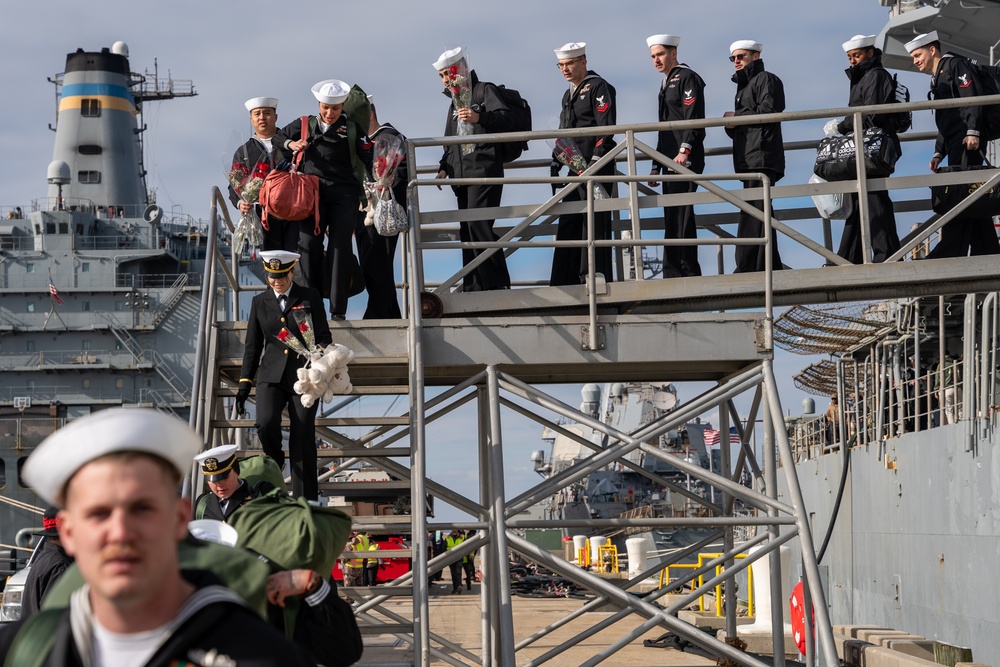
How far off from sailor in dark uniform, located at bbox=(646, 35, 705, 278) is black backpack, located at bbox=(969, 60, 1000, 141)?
216cm

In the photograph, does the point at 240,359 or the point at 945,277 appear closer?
the point at 240,359

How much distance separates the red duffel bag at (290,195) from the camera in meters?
7.93

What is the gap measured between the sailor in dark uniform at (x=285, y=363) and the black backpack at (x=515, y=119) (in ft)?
7.55

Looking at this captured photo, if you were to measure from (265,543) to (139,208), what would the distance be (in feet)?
161

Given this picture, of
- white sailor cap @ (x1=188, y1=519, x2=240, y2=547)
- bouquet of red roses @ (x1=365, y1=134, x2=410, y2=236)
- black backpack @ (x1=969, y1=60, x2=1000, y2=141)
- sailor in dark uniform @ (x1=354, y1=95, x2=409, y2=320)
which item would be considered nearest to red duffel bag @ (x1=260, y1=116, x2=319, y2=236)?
bouquet of red roses @ (x1=365, y1=134, x2=410, y2=236)

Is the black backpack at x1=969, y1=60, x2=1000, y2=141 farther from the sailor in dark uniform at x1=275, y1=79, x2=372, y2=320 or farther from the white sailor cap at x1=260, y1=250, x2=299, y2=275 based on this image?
the white sailor cap at x1=260, y1=250, x2=299, y2=275

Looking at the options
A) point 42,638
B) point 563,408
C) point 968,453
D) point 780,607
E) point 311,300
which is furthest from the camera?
point 968,453

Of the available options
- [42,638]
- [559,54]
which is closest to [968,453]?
[559,54]

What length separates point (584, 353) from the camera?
27.3 ft

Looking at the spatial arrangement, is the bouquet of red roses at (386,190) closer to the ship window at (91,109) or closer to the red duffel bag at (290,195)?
the red duffel bag at (290,195)

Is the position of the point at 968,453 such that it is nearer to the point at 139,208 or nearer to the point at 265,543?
the point at 265,543

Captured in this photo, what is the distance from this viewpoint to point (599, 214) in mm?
9367

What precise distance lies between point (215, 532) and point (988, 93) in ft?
26.4

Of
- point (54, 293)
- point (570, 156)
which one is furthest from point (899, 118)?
point (54, 293)
